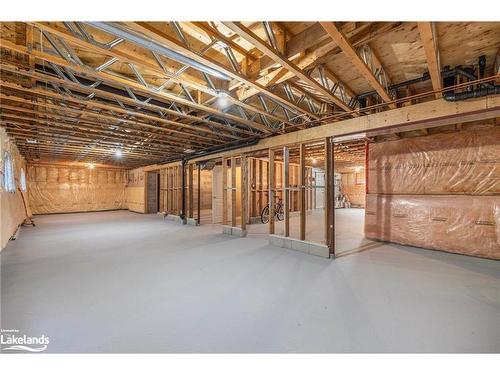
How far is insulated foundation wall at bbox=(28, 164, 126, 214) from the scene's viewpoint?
32.0 ft

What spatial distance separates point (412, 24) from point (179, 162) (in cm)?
741

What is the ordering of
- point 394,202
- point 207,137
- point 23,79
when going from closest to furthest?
point 23,79 → point 394,202 → point 207,137

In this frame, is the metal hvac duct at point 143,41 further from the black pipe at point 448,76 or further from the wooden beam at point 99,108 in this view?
the black pipe at point 448,76

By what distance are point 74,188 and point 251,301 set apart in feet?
39.7

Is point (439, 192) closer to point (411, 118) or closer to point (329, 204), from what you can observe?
point (411, 118)

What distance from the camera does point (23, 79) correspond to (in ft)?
8.61

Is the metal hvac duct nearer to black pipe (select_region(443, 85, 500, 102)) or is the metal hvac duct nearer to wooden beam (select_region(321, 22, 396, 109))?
wooden beam (select_region(321, 22, 396, 109))

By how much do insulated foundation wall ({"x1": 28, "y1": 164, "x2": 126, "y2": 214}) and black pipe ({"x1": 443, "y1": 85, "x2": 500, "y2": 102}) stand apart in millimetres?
13431

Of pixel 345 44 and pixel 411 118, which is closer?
pixel 345 44

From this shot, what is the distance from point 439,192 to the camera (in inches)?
162

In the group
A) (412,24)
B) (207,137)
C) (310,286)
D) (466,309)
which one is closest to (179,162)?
(207,137)

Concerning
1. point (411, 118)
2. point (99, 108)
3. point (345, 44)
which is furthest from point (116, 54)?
point (411, 118)
